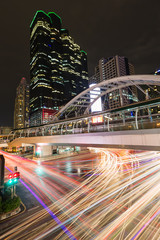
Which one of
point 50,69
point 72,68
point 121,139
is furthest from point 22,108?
point 121,139

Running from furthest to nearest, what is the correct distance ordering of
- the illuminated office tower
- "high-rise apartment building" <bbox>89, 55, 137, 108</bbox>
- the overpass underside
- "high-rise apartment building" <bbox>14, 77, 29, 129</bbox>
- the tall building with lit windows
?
1. "high-rise apartment building" <bbox>14, 77, 29, 129</bbox>
2. the illuminated office tower
3. "high-rise apartment building" <bbox>89, 55, 137, 108</bbox>
4. the tall building with lit windows
5. the overpass underside

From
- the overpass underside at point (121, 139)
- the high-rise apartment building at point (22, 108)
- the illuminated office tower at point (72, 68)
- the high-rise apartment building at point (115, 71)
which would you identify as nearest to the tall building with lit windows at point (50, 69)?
the illuminated office tower at point (72, 68)

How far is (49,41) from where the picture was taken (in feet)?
468

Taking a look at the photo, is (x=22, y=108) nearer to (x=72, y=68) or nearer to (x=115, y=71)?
(x=72, y=68)

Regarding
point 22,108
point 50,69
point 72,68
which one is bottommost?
point 22,108

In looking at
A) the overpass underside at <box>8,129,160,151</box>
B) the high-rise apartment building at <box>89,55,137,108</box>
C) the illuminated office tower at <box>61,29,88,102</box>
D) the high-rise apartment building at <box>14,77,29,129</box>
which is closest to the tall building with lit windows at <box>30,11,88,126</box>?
the illuminated office tower at <box>61,29,88,102</box>

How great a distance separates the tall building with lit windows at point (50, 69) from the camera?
123m

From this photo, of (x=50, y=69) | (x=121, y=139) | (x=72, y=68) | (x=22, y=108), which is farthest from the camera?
(x=22, y=108)

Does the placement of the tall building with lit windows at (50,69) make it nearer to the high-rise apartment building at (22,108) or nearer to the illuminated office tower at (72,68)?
the illuminated office tower at (72,68)

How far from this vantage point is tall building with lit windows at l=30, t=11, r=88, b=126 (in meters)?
123

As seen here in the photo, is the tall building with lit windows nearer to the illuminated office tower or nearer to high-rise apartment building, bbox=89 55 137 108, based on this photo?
the illuminated office tower

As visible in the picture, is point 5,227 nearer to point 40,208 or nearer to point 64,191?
point 40,208

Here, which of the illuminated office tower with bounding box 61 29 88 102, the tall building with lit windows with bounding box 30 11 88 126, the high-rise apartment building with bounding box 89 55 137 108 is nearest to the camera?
the tall building with lit windows with bounding box 30 11 88 126

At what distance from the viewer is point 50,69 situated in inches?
5315
